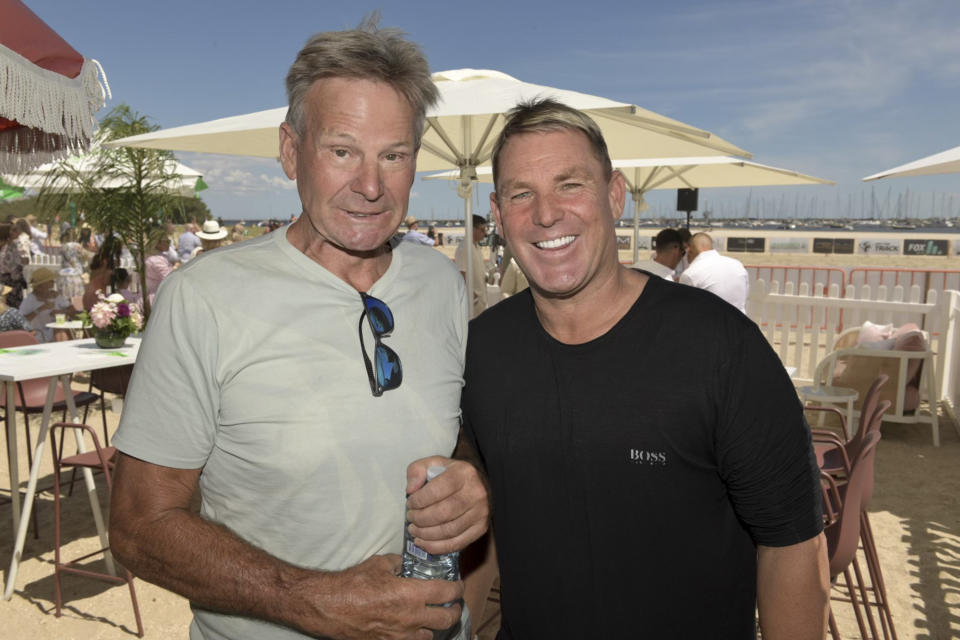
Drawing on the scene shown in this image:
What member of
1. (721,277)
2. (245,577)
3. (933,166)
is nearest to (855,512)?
(245,577)

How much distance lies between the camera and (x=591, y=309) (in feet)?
5.26

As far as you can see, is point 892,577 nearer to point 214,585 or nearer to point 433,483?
point 433,483

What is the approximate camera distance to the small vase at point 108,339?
5.23 metres

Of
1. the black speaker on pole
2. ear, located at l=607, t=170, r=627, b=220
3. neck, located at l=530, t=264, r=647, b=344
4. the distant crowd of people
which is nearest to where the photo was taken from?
neck, located at l=530, t=264, r=647, b=344

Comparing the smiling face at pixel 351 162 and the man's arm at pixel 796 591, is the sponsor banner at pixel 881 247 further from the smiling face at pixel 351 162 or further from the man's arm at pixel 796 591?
the smiling face at pixel 351 162

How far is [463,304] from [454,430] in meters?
0.41

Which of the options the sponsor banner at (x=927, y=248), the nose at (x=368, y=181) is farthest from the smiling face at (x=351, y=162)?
the sponsor banner at (x=927, y=248)

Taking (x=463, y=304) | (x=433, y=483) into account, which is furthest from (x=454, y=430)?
(x=463, y=304)

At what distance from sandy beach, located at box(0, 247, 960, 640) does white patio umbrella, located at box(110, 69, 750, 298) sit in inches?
136

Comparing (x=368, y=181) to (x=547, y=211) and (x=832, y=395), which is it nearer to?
(x=547, y=211)

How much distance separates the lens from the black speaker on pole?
1383 cm

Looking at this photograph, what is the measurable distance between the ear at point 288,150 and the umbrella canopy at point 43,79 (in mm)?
1278

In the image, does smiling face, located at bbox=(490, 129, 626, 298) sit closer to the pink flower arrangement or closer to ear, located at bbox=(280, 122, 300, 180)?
ear, located at bbox=(280, 122, 300, 180)

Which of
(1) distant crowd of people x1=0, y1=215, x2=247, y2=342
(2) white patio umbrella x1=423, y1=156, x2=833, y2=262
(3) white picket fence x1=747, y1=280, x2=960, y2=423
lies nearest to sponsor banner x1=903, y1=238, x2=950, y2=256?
→ (2) white patio umbrella x1=423, y1=156, x2=833, y2=262
